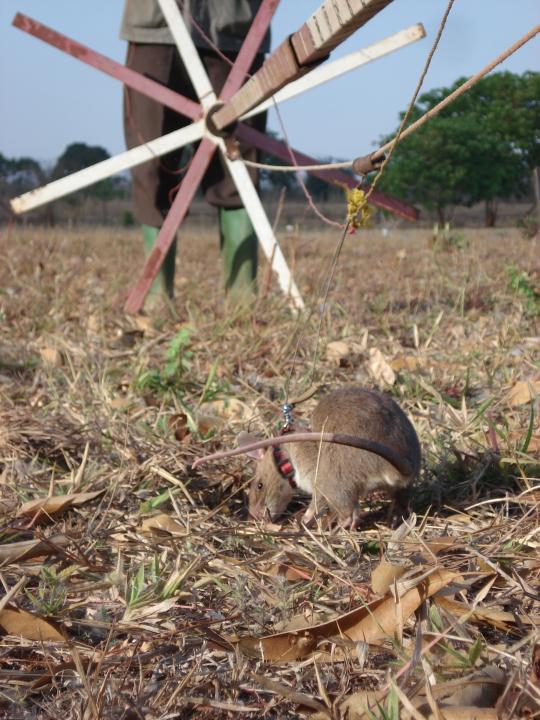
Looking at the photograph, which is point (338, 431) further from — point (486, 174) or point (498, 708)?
point (486, 174)

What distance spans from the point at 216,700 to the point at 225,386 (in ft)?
5.93

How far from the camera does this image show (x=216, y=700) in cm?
→ 131

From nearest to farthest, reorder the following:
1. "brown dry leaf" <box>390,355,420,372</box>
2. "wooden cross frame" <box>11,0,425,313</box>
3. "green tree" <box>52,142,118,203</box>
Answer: "brown dry leaf" <box>390,355,420,372</box> < "wooden cross frame" <box>11,0,425,313</box> < "green tree" <box>52,142,118,203</box>

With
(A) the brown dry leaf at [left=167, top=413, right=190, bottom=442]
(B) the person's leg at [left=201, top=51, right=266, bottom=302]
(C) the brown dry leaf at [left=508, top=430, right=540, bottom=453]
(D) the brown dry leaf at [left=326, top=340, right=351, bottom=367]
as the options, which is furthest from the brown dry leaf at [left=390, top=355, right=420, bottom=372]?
(B) the person's leg at [left=201, top=51, right=266, bottom=302]

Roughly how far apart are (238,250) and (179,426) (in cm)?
226

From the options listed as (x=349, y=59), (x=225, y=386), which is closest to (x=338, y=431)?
(x=225, y=386)

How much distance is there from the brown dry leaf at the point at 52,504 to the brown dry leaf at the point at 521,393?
1466 mm

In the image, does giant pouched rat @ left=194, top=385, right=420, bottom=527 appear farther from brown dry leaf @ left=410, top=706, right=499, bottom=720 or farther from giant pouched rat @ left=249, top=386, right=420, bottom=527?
brown dry leaf @ left=410, top=706, right=499, bottom=720

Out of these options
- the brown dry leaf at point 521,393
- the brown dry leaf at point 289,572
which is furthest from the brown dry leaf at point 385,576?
the brown dry leaf at point 521,393

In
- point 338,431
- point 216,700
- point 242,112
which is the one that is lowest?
point 216,700

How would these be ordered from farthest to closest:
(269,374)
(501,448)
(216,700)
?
1. (269,374)
2. (501,448)
3. (216,700)

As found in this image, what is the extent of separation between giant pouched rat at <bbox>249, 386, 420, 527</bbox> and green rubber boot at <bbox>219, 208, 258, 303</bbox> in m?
2.65

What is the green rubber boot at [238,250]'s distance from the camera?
15.5ft

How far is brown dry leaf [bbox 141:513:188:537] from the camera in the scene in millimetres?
1960
